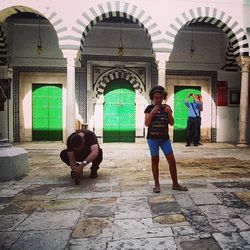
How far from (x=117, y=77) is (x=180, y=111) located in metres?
2.84

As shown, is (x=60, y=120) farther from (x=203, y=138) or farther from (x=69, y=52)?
(x=203, y=138)

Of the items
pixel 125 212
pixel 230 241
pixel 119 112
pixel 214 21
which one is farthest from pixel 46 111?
pixel 230 241

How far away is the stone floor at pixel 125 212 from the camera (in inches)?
87.9

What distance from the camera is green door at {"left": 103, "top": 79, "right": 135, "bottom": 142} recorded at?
37.1 feet

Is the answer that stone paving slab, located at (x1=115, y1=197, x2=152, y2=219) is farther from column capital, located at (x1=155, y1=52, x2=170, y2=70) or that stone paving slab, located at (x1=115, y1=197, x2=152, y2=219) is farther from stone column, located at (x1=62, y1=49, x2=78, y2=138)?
column capital, located at (x1=155, y1=52, x2=170, y2=70)

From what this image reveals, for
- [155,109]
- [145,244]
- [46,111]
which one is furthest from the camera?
[46,111]

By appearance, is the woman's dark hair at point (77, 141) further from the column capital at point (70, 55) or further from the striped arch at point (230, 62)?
the striped arch at point (230, 62)

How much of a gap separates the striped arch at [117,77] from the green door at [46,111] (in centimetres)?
156

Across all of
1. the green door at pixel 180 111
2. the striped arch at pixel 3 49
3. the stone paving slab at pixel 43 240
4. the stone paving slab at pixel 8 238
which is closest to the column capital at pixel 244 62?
the green door at pixel 180 111

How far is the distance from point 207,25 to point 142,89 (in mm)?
3560

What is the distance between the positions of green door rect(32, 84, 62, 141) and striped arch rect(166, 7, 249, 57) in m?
4.91

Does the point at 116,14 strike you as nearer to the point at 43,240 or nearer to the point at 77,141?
the point at 77,141

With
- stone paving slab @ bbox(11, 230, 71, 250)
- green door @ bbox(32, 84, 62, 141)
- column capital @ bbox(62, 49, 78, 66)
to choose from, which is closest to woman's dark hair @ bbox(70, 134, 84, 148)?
stone paving slab @ bbox(11, 230, 71, 250)

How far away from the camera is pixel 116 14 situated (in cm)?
867
